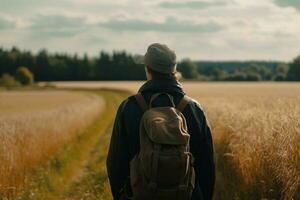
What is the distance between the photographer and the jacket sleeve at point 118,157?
5105 mm

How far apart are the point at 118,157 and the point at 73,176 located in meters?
9.48

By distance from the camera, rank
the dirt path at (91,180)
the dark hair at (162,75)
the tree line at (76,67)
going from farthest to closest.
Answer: the tree line at (76,67)
the dirt path at (91,180)
the dark hair at (162,75)

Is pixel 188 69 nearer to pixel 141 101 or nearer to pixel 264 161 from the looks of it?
pixel 264 161

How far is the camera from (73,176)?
14359 mm

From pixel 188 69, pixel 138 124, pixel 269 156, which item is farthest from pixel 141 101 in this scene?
pixel 188 69

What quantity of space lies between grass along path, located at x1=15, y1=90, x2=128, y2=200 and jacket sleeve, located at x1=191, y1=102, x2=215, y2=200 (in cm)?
516

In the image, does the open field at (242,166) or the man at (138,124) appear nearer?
the man at (138,124)

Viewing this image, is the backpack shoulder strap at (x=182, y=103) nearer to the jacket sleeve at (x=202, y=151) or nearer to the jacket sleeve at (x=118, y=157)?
the jacket sleeve at (x=202, y=151)

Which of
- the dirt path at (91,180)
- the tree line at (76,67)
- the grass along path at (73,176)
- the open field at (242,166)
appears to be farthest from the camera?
the tree line at (76,67)

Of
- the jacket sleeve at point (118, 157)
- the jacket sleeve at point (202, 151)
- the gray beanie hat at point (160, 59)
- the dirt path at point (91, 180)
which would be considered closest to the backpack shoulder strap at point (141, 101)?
the jacket sleeve at point (118, 157)

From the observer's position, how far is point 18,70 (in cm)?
12331

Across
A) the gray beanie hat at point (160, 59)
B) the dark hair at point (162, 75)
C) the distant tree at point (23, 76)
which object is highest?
the gray beanie hat at point (160, 59)

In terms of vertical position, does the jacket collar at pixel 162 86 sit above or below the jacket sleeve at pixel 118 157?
above

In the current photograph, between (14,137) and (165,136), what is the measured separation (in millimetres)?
8911
